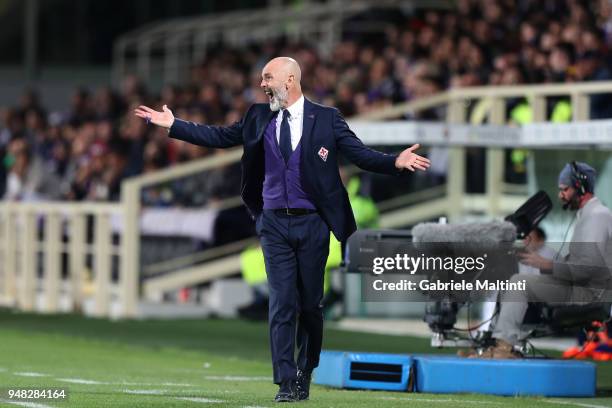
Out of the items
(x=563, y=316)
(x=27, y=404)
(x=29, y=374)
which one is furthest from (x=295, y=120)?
(x=29, y=374)

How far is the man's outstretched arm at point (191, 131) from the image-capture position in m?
11.1

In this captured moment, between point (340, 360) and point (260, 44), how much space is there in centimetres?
1750

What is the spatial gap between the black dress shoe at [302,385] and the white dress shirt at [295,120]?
1.48 meters

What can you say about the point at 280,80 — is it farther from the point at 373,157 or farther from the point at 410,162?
the point at 410,162

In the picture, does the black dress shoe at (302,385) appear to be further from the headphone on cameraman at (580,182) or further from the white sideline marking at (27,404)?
the headphone on cameraman at (580,182)

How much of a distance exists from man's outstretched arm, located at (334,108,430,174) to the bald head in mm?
370

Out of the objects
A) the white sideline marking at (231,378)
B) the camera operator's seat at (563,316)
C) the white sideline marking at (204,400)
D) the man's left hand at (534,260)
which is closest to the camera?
the white sideline marking at (204,400)

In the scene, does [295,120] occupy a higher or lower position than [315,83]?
lower

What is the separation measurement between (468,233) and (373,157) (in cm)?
178

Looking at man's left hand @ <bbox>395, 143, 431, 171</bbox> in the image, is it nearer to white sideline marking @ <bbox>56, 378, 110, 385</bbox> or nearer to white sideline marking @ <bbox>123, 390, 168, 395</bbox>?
white sideline marking @ <bbox>123, 390, 168, 395</bbox>

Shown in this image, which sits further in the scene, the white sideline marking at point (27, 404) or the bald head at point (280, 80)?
the bald head at point (280, 80)

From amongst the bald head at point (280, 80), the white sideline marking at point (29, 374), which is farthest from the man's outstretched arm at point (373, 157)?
the white sideline marking at point (29, 374)

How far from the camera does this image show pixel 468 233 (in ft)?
41.1

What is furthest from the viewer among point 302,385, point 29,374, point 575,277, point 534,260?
point 29,374
